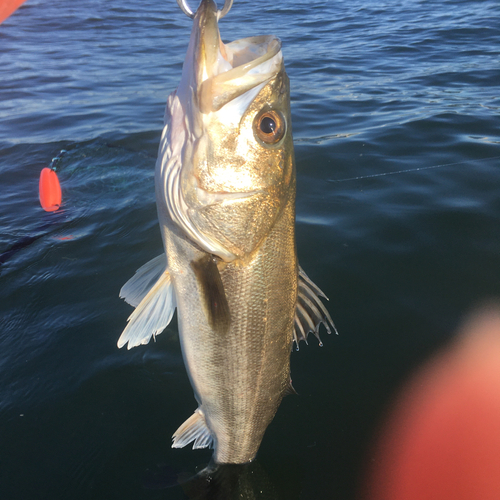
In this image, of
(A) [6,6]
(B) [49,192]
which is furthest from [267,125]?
(B) [49,192]

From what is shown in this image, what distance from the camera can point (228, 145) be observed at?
1783 millimetres

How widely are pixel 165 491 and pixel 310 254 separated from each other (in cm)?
255

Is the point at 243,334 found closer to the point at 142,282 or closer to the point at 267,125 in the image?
the point at 142,282

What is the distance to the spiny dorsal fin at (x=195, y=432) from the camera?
2.32 metres

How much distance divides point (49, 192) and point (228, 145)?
397 cm

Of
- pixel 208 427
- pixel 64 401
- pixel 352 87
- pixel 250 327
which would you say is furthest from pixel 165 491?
pixel 352 87

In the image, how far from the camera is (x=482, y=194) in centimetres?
491

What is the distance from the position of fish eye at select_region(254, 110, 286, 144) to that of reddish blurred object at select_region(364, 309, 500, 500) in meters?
2.18

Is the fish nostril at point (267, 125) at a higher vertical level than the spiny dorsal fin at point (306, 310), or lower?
higher

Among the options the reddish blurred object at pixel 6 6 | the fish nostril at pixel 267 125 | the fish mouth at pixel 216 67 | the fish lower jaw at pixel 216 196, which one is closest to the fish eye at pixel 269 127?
the fish nostril at pixel 267 125

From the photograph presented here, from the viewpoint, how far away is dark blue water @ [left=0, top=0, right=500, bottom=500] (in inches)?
103

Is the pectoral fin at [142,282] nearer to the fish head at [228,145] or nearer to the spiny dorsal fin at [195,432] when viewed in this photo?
the fish head at [228,145]

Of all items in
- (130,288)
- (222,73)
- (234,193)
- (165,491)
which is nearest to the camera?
(222,73)

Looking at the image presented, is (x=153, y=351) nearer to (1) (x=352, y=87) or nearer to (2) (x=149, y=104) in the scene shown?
(2) (x=149, y=104)
